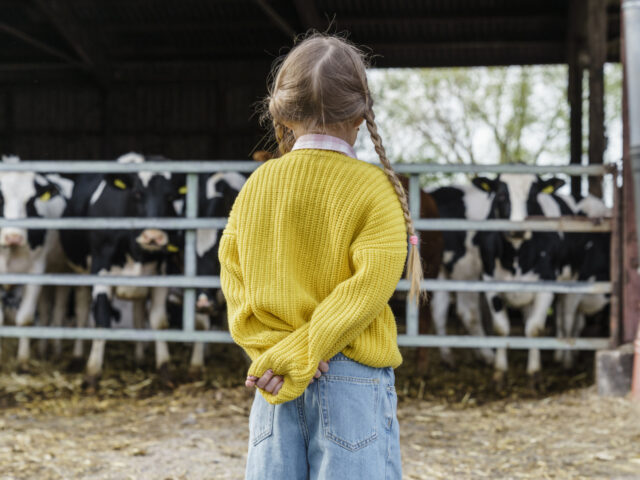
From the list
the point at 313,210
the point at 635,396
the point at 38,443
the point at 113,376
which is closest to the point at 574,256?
the point at 635,396

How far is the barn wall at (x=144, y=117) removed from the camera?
483 inches

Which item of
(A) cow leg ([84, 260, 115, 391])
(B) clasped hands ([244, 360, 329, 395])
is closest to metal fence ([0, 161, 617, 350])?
(A) cow leg ([84, 260, 115, 391])

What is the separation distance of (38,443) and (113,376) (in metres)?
2.06

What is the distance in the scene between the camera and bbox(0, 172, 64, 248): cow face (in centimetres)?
607

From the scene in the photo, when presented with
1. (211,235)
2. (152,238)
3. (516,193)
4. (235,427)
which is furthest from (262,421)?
(516,193)

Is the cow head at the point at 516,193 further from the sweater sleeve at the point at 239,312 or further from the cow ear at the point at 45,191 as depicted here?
the sweater sleeve at the point at 239,312

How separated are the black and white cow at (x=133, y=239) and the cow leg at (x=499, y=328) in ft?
8.80

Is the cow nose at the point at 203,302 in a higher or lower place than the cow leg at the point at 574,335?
A: higher

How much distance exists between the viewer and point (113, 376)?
21.0 ft

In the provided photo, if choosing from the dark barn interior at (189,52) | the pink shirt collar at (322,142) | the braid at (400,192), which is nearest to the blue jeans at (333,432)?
the braid at (400,192)

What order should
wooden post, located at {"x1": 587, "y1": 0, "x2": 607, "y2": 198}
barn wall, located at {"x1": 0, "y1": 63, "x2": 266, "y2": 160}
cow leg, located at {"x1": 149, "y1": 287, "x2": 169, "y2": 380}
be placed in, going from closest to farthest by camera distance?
cow leg, located at {"x1": 149, "y1": 287, "x2": 169, "y2": 380}, wooden post, located at {"x1": 587, "y1": 0, "x2": 607, "y2": 198}, barn wall, located at {"x1": 0, "y1": 63, "x2": 266, "y2": 160}

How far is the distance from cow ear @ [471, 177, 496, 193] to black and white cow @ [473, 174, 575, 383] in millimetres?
12

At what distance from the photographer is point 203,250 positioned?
648 cm

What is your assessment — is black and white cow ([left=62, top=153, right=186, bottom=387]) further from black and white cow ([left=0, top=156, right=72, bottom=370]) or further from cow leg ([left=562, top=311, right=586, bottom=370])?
cow leg ([left=562, top=311, right=586, bottom=370])
